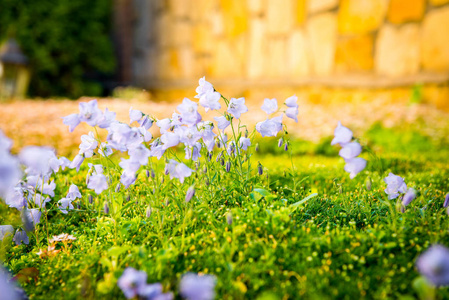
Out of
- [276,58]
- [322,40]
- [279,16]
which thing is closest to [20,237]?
[322,40]

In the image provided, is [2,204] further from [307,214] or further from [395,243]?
[395,243]

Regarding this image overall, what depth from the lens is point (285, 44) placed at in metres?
8.21

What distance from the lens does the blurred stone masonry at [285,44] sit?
6039mm

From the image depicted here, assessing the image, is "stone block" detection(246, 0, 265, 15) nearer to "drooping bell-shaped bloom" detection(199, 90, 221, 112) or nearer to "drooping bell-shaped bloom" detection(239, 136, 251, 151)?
"drooping bell-shaped bloom" detection(239, 136, 251, 151)

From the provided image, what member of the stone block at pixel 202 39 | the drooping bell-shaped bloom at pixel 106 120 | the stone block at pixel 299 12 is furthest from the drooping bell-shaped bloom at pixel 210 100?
the stone block at pixel 202 39

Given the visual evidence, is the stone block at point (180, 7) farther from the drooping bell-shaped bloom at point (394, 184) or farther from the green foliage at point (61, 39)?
the drooping bell-shaped bloom at point (394, 184)

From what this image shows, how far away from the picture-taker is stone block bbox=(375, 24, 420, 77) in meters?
6.08

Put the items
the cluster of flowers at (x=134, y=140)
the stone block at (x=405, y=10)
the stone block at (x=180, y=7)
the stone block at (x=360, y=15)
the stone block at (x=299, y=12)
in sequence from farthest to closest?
the stone block at (x=180, y=7) < the stone block at (x=299, y=12) < the stone block at (x=360, y=15) < the stone block at (x=405, y=10) < the cluster of flowers at (x=134, y=140)

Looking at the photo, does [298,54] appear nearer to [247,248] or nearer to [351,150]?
[351,150]

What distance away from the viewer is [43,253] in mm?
1985

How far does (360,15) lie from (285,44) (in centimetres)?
190

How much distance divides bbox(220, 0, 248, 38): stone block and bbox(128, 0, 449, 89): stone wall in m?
0.02

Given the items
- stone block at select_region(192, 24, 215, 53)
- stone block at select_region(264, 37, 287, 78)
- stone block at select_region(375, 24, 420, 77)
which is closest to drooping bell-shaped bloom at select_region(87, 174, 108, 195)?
stone block at select_region(375, 24, 420, 77)

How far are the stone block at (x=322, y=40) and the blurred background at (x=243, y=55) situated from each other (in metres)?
0.02
